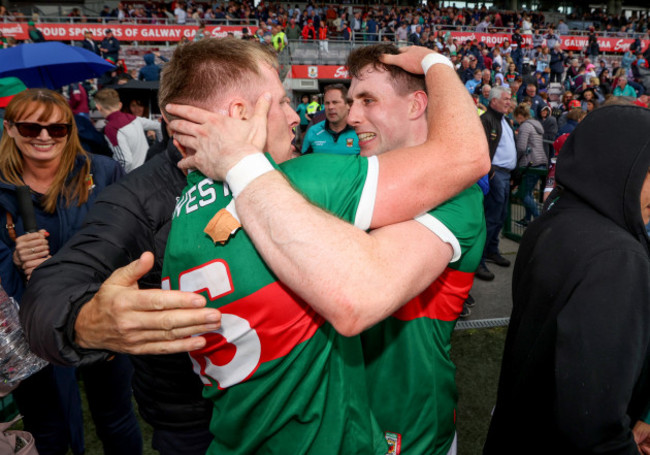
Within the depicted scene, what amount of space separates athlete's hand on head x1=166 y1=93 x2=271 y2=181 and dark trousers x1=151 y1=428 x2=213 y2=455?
1152 millimetres

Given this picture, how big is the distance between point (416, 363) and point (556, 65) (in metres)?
24.5

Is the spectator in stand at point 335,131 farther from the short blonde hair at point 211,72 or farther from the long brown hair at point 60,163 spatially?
the short blonde hair at point 211,72

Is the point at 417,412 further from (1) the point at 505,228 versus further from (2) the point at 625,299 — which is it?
(1) the point at 505,228

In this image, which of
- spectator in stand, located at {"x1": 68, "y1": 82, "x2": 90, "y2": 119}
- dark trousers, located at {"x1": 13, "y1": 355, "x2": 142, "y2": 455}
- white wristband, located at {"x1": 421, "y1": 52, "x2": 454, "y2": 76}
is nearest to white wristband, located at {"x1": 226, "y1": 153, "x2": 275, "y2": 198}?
white wristband, located at {"x1": 421, "y1": 52, "x2": 454, "y2": 76}

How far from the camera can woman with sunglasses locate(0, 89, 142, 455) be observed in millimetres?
2576

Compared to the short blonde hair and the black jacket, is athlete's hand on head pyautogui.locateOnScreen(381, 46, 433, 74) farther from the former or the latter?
the black jacket

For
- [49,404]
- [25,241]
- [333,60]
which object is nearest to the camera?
[25,241]

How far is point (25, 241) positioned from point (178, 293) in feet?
6.25

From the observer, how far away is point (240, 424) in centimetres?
125

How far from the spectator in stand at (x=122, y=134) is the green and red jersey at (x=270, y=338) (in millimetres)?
4314

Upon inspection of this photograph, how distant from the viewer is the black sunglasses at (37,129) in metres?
2.68

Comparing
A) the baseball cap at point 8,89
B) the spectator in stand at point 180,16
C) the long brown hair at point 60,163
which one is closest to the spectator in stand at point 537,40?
the spectator in stand at point 180,16

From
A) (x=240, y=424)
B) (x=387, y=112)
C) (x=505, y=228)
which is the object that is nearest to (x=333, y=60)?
(x=505, y=228)

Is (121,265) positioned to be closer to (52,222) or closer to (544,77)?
(52,222)
